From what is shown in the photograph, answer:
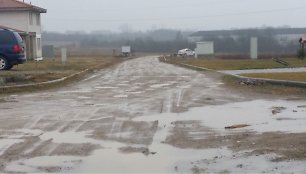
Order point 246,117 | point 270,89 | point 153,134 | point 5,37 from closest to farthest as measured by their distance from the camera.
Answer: point 153,134, point 246,117, point 270,89, point 5,37

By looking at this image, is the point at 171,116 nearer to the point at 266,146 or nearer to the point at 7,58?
the point at 266,146

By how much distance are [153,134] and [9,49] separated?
16.1 metres

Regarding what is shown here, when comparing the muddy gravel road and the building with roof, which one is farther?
the building with roof

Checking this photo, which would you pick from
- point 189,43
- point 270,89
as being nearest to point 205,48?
point 270,89

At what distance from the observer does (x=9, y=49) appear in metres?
24.4

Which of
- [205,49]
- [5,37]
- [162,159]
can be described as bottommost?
[162,159]

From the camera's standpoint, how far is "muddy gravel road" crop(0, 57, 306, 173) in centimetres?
749

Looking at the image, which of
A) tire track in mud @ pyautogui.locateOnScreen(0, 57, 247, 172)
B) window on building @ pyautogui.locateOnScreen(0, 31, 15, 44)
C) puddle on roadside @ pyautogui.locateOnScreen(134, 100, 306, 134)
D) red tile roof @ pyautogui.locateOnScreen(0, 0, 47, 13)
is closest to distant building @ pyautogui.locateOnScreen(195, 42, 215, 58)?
red tile roof @ pyautogui.locateOnScreen(0, 0, 47, 13)

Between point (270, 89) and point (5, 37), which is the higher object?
point (5, 37)

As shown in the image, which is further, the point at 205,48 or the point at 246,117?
the point at 205,48

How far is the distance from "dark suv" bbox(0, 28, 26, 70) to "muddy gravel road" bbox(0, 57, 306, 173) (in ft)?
28.9

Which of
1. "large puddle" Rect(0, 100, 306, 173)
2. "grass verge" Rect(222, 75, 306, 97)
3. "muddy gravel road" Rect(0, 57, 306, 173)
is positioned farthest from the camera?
"grass verge" Rect(222, 75, 306, 97)

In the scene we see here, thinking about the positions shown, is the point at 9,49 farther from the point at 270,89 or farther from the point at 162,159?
the point at 162,159

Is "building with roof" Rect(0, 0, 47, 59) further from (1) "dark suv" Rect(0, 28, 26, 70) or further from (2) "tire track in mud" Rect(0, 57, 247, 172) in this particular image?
(2) "tire track in mud" Rect(0, 57, 247, 172)
